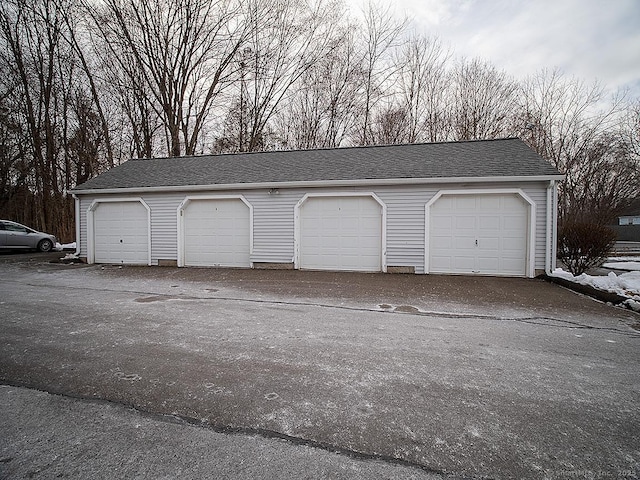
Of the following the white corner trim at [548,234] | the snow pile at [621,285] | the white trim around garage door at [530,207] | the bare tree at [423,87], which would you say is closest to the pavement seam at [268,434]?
the snow pile at [621,285]

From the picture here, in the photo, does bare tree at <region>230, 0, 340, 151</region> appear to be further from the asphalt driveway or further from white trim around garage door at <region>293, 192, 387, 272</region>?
the asphalt driveway

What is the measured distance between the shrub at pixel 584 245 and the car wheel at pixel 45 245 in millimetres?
19712

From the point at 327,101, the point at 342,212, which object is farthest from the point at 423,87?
the point at 342,212

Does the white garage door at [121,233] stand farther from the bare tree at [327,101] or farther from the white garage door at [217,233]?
the bare tree at [327,101]

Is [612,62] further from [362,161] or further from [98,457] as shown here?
[98,457]

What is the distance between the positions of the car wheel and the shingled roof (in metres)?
5.74

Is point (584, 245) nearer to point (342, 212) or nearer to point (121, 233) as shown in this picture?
point (342, 212)

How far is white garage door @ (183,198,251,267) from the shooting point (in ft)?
32.8

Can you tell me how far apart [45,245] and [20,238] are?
3.15 ft

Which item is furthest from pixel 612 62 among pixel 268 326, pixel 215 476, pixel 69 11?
pixel 69 11

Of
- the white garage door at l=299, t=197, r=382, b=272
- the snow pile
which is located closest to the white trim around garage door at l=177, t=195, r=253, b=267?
the white garage door at l=299, t=197, r=382, b=272

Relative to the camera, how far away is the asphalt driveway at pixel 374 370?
6.45 ft

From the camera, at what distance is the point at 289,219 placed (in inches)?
377

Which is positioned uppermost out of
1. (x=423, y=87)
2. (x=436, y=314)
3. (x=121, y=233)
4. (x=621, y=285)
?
(x=423, y=87)
